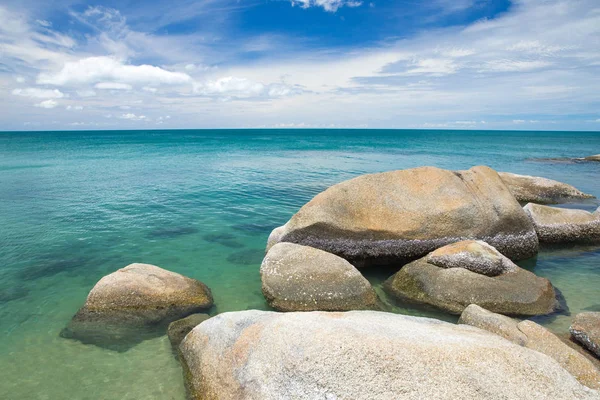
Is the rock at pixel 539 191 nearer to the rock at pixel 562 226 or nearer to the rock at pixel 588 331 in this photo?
the rock at pixel 562 226

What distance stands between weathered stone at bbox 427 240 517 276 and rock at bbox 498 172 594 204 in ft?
44.0

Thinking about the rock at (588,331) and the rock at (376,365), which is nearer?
the rock at (376,365)

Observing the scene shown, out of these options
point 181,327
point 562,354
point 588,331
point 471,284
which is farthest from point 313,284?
point 588,331

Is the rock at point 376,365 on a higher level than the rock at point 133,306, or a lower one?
higher

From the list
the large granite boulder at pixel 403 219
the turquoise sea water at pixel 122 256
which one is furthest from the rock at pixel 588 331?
the large granite boulder at pixel 403 219

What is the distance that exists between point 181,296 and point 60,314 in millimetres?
3034

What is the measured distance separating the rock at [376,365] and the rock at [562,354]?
1637 millimetres

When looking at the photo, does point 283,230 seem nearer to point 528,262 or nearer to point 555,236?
point 528,262

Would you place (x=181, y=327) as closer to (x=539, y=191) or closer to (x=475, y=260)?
(x=475, y=260)

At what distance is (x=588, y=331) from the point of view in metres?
7.10

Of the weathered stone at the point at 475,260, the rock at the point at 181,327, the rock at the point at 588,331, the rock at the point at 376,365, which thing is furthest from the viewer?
the weathered stone at the point at 475,260

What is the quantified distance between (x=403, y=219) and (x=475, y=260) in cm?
243

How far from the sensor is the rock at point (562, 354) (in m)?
5.88

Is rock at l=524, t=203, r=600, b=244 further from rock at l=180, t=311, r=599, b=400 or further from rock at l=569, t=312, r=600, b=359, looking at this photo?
rock at l=180, t=311, r=599, b=400
